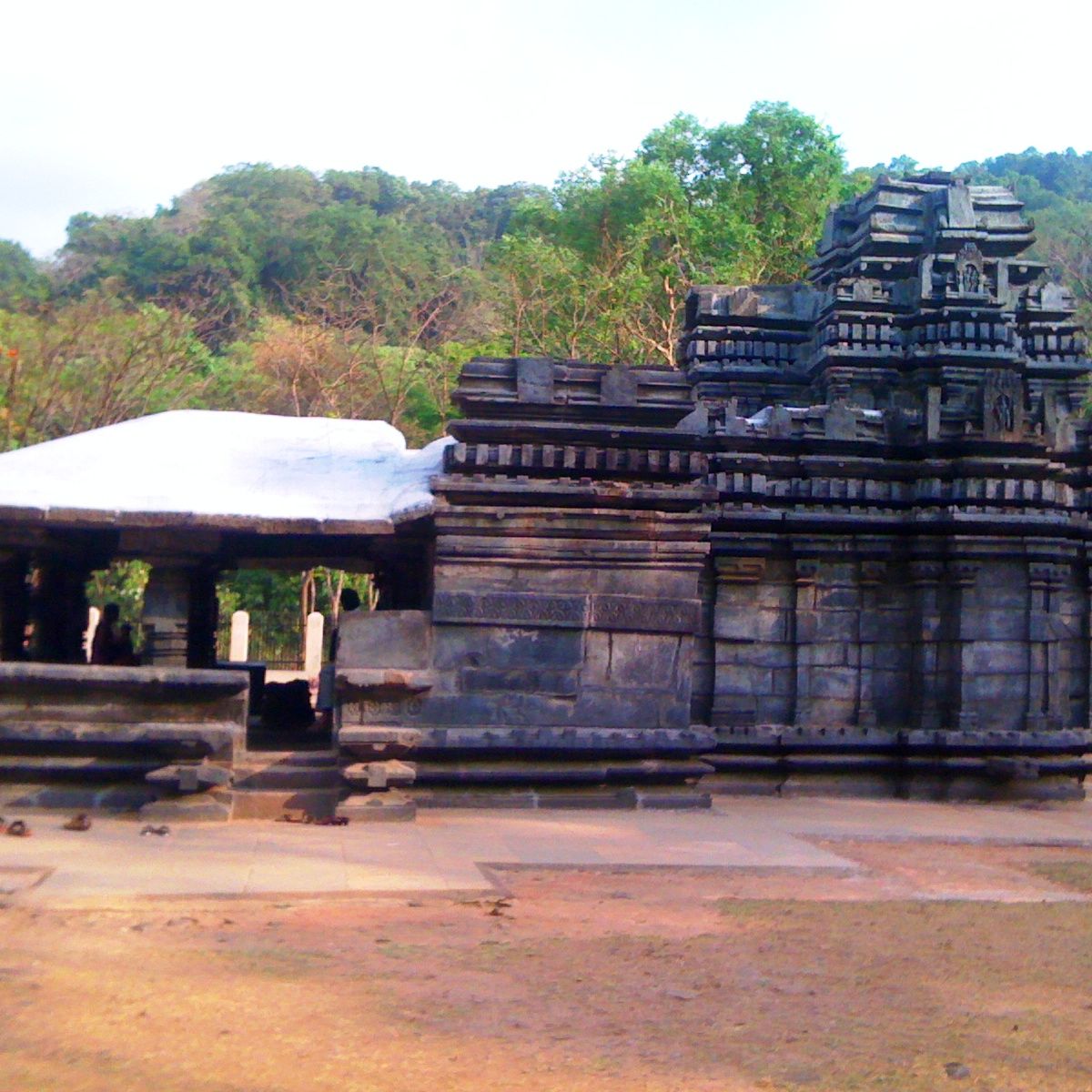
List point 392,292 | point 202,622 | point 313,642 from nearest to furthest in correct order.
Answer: point 202,622
point 313,642
point 392,292

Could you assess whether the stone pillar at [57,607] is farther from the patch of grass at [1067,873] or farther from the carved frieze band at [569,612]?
the patch of grass at [1067,873]

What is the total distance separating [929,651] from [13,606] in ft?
26.0

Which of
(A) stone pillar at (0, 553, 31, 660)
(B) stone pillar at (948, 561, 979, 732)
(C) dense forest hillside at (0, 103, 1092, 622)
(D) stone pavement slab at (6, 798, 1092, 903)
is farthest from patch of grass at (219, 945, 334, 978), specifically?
(C) dense forest hillside at (0, 103, 1092, 622)

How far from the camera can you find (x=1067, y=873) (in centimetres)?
845

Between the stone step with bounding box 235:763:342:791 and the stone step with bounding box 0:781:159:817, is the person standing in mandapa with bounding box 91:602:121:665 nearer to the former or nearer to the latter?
the stone step with bounding box 0:781:159:817

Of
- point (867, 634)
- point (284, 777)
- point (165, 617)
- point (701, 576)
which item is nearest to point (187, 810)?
point (284, 777)

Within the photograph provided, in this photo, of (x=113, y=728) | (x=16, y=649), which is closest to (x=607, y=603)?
(x=113, y=728)

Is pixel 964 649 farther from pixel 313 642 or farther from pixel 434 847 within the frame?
pixel 313 642

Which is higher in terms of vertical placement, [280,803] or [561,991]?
[280,803]

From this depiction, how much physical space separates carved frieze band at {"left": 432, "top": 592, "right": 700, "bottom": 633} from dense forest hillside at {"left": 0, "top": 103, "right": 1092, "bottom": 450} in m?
11.5

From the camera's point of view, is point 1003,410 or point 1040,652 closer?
point 1040,652

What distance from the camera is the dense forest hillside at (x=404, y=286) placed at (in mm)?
27266

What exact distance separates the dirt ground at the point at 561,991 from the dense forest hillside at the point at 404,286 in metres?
14.7

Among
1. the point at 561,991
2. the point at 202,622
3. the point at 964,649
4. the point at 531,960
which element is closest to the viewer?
the point at 561,991
